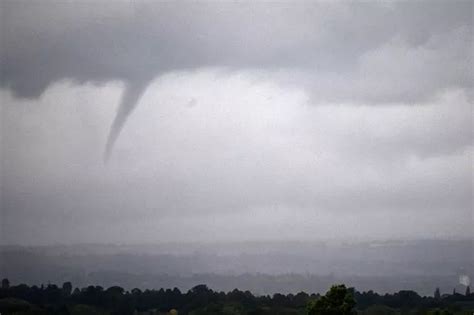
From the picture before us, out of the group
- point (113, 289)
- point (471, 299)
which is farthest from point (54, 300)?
point (471, 299)

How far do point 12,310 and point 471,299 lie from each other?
130 meters

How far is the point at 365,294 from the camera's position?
186 meters

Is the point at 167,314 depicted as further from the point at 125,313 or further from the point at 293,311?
the point at 293,311

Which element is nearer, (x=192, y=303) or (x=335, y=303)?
(x=335, y=303)

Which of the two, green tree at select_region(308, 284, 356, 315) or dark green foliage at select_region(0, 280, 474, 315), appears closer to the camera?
green tree at select_region(308, 284, 356, 315)

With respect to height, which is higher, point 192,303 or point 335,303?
point 335,303

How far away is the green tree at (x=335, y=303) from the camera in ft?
163

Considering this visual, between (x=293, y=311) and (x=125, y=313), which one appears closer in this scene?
(x=293, y=311)

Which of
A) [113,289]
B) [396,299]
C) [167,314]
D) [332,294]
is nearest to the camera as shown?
[332,294]

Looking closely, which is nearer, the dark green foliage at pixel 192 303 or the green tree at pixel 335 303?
the green tree at pixel 335 303

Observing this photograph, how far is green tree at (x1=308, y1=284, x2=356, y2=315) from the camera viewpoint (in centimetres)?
4953

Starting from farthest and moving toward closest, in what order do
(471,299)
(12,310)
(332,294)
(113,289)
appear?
(471,299) → (113,289) → (12,310) → (332,294)

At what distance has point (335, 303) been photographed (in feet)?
163

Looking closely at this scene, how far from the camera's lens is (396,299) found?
555 feet
